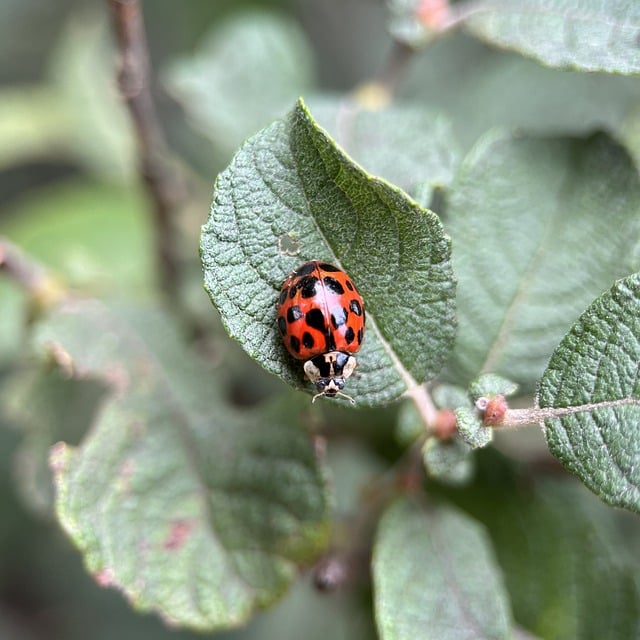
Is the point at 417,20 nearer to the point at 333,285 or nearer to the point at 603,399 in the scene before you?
the point at 333,285

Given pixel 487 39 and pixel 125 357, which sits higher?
pixel 487 39

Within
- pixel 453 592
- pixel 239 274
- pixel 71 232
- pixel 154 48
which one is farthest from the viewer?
pixel 154 48

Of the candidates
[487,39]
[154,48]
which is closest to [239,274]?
[487,39]

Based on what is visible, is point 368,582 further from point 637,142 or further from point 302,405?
point 637,142

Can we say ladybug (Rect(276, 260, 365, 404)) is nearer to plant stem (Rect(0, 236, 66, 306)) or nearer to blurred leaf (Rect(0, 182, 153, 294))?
plant stem (Rect(0, 236, 66, 306))

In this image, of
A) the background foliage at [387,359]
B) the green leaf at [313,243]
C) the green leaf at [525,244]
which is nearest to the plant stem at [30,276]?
the background foliage at [387,359]

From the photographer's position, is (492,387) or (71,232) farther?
(71,232)

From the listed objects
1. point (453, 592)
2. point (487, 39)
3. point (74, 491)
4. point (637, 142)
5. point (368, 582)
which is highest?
point (487, 39)
